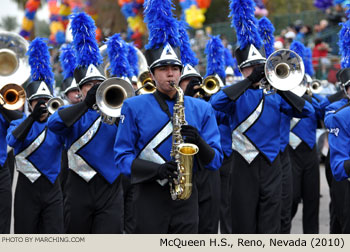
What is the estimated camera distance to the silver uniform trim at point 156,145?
456 cm

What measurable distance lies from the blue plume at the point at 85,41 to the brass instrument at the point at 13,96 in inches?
34.1

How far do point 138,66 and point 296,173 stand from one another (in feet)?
9.88

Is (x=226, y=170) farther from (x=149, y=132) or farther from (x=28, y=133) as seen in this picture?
(x=149, y=132)

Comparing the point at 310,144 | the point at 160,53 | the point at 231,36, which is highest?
the point at 231,36

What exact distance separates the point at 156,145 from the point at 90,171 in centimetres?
129

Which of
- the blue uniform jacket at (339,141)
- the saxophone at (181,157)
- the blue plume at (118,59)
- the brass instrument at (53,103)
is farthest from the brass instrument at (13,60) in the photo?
the blue uniform jacket at (339,141)

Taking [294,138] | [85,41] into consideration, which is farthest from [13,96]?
[294,138]

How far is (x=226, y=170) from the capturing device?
834 cm

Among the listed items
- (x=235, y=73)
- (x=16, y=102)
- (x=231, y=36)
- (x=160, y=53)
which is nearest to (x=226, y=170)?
(x=16, y=102)

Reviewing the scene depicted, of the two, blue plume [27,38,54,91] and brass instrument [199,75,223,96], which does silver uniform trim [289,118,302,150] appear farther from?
blue plume [27,38,54,91]

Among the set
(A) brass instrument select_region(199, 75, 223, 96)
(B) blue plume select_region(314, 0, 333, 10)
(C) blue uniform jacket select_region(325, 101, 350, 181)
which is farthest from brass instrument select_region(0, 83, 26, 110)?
(B) blue plume select_region(314, 0, 333, 10)

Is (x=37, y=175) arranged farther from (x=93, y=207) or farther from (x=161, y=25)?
(x=161, y=25)

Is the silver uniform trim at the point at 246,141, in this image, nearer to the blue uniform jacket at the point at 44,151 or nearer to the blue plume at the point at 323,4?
the blue uniform jacket at the point at 44,151

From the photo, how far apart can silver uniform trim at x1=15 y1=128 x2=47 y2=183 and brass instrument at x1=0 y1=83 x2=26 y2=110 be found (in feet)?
1.47
